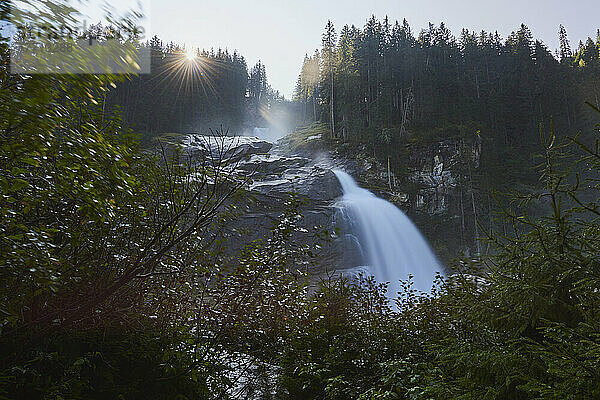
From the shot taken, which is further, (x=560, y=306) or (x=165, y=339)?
(x=165, y=339)

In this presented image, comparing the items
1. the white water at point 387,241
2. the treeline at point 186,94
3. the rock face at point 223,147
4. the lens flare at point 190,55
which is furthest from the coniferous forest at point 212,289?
the lens flare at point 190,55

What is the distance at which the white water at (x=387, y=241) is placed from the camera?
21.0 meters

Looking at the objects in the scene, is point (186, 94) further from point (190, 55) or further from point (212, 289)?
point (212, 289)

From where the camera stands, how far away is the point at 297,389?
4.61 m

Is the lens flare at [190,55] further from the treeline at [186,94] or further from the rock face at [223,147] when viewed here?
the rock face at [223,147]

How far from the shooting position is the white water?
68.7 ft

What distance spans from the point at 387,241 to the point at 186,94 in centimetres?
3280

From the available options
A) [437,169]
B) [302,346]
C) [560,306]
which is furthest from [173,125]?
[560,306]

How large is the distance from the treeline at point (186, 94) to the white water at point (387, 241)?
19619 millimetres

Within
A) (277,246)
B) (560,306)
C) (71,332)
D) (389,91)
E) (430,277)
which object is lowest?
(430,277)

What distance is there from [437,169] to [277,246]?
105ft

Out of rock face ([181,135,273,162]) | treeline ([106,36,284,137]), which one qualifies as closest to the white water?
rock face ([181,135,273,162])

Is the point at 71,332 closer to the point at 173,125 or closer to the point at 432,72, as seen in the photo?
the point at 173,125

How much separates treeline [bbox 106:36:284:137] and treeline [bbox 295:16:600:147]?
15.1 metres
